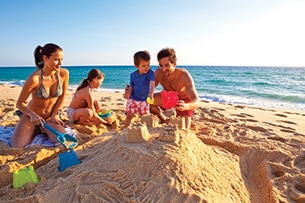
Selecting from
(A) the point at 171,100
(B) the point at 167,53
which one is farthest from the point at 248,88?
(B) the point at 167,53

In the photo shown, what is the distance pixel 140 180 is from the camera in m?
1.68

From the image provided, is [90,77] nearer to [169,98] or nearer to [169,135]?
[169,98]

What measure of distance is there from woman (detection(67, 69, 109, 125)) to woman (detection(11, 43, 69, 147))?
18.8 inches

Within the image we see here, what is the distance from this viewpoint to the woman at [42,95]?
289 cm

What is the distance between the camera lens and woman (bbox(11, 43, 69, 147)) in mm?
2887

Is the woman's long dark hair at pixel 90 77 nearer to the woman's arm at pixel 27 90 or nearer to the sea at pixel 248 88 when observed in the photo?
the woman's arm at pixel 27 90

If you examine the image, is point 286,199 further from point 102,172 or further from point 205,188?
point 102,172

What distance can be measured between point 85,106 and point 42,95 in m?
0.89

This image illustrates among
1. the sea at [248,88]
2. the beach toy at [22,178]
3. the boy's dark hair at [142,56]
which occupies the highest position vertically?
the boy's dark hair at [142,56]

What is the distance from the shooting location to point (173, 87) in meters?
3.76

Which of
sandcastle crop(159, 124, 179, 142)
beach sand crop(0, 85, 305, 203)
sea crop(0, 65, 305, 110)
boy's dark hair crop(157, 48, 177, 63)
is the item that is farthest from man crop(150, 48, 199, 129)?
sea crop(0, 65, 305, 110)

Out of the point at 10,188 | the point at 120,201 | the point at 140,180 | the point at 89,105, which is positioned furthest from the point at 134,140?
the point at 89,105

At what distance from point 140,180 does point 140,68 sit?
2.08 m

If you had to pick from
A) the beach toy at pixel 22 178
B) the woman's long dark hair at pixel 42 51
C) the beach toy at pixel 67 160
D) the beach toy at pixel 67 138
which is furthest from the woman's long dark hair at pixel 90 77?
the beach toy at pixel 22 178
